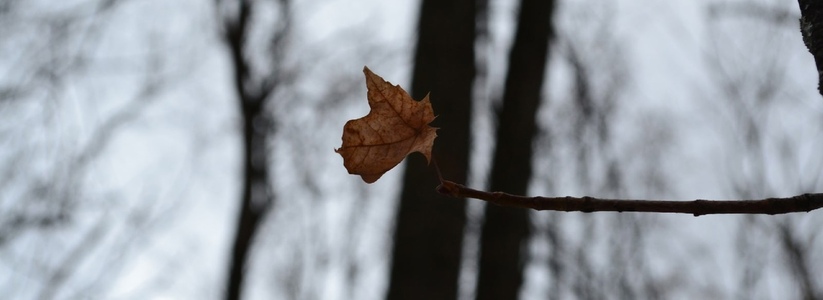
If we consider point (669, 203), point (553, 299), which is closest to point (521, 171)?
point (669, 203)

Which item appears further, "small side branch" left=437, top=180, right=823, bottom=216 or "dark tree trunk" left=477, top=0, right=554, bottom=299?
"dark tree trunk" left=477, top=0, right=554, bottom=299

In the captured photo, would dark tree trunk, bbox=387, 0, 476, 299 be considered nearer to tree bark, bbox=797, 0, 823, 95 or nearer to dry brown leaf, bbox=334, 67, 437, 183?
dry brown leaf, bbox=334, 67, 437, 183

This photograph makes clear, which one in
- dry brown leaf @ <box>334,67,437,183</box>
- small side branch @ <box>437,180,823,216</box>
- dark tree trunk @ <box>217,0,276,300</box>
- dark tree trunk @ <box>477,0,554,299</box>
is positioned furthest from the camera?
dark tree trunk @ <box>217,0,276,300</box>

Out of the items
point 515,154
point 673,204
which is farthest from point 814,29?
point 515,154

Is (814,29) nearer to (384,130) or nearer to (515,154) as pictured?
(384,130)

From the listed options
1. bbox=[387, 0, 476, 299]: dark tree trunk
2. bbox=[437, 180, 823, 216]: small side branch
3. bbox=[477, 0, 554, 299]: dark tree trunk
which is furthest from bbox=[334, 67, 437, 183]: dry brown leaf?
bbox=[477, 0, 554, 299]: dark tree trunk

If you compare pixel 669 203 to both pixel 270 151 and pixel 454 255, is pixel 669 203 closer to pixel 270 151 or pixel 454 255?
pixel 454 255

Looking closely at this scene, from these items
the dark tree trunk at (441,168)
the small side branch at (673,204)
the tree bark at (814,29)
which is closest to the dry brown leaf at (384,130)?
the small side branch at (673,204)
